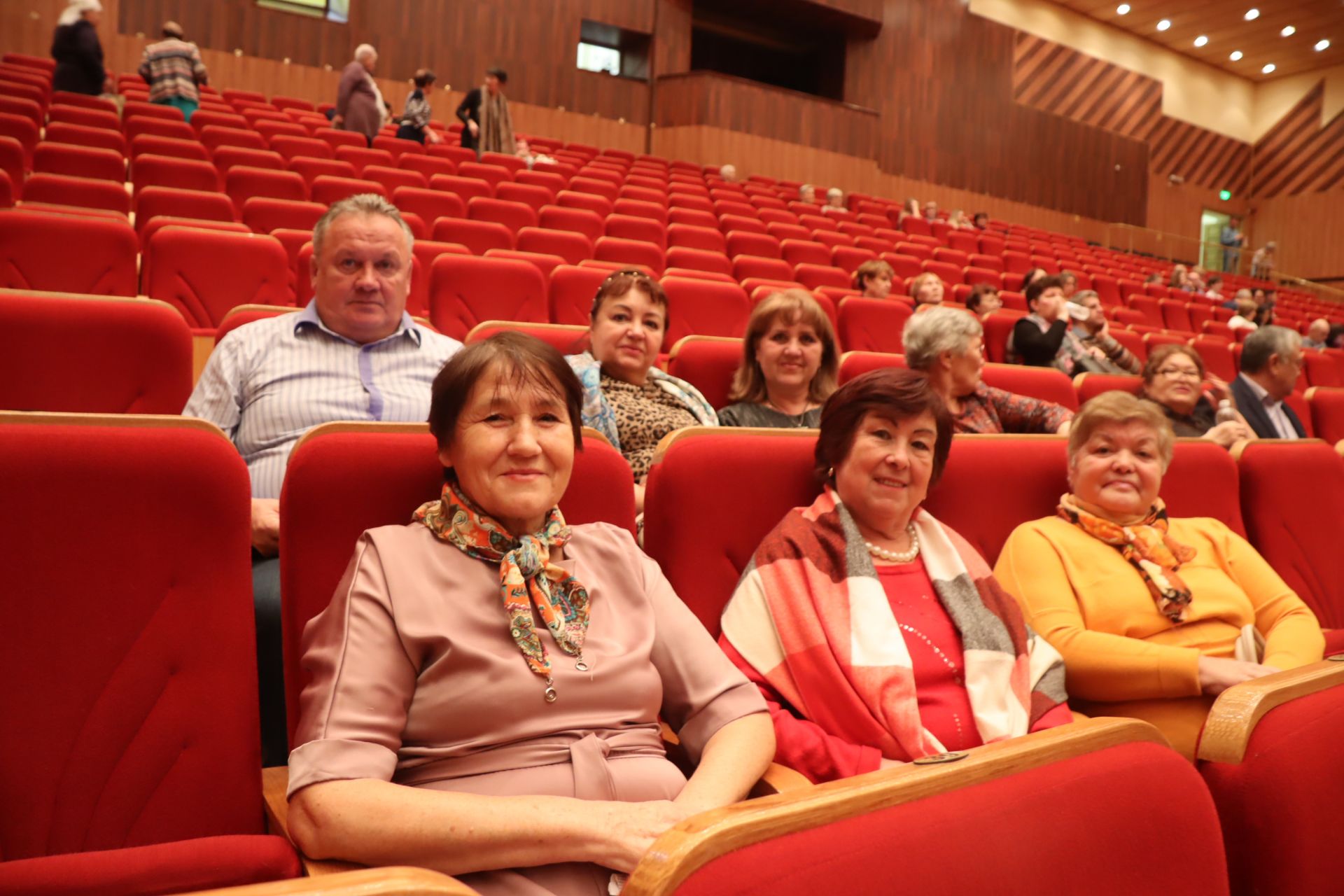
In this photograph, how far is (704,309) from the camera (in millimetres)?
1362

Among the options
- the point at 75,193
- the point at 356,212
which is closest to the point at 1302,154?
the point at 75,193

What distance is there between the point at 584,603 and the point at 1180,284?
164 inches

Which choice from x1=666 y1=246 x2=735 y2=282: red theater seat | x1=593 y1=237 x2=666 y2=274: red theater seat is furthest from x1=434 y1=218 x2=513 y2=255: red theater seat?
x1=666 y1=246 x2=735 y2=282: red theater seat

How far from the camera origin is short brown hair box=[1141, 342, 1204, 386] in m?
1.08

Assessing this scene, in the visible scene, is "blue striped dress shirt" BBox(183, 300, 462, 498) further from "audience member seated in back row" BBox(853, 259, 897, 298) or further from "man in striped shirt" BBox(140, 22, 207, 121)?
"man in striped shirt" BBox(140, 22, 207, 121)

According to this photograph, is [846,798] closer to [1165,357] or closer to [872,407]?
[872,407]

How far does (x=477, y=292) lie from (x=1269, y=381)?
103 centimetres

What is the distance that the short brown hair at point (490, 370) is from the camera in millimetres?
453

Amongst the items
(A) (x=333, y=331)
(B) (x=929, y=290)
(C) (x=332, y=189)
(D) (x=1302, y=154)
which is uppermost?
A: (D) (x=1302, y=154)

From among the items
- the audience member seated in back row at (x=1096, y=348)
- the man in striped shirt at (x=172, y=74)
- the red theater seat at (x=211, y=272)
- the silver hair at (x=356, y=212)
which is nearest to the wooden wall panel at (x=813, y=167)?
the man in striped shirt at (x=172, y=74)

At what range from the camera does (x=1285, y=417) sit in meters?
1.28

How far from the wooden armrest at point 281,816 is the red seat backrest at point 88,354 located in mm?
332

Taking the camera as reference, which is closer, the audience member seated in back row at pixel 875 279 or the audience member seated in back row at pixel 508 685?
the audience member seated in back row at pixel 508 685

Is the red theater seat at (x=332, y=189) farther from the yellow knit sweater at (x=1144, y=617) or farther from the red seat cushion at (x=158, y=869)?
the red seat cushion at (x=158, y=869)
